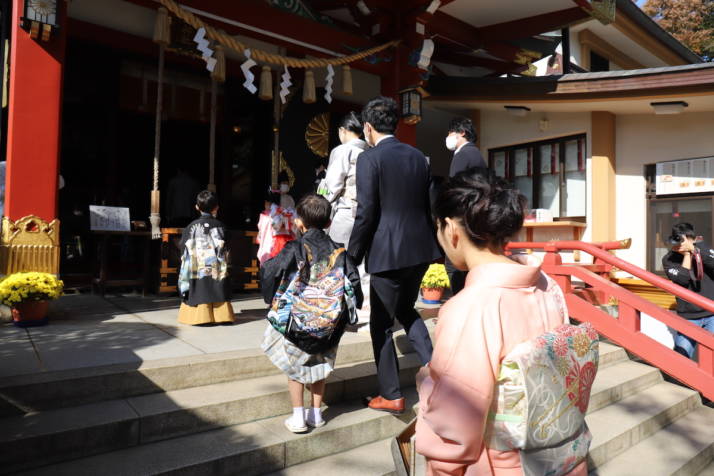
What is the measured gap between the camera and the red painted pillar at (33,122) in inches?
171

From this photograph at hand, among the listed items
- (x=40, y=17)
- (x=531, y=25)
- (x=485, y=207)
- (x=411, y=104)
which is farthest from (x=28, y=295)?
(x=531, y=25)

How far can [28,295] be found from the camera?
162 inches

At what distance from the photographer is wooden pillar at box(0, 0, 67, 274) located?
4.33 metres

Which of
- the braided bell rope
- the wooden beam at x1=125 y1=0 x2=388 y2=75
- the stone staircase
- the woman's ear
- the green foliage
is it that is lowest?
the stone staircase

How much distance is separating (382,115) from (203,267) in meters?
2.46

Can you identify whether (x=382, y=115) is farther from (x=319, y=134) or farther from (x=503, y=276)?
(x=319, y=134)

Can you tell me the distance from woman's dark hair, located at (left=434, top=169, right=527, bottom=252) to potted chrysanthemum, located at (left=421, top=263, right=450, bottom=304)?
485cm

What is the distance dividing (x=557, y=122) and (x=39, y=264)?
29.0ft

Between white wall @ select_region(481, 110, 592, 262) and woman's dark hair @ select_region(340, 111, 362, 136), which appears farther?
white wall @ select_region(481, 110, 592, 262)

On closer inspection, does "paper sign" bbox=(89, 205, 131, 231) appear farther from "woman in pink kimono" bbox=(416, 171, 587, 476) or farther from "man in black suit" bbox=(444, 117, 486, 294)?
"woman in pink kimono" bbox=(416, 171, 587, 476)

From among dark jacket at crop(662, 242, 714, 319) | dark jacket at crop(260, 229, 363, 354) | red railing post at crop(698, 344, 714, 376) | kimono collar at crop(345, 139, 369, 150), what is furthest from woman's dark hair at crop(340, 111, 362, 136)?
dark jacket at crop(662, 242, 714, 319)

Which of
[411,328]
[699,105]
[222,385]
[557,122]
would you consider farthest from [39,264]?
[699,105]

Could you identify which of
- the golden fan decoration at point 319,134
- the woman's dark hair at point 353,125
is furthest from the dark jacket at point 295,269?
the golden fan decoration at point 319,134

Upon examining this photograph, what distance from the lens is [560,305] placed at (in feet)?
4.79
